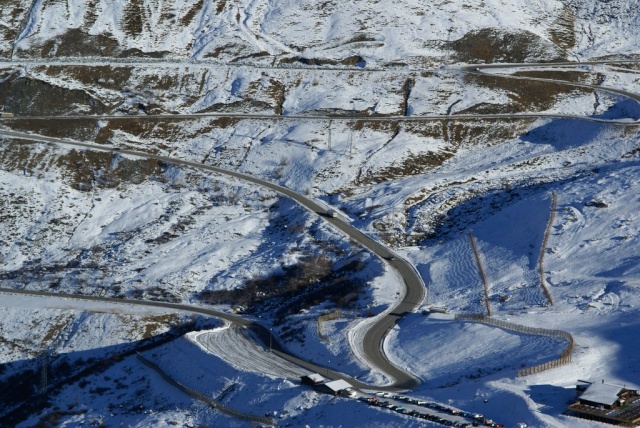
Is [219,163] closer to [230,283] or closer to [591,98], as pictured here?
[230,283]

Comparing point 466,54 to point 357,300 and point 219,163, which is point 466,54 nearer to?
point 219,163

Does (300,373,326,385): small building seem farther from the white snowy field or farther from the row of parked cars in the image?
the white snowy field

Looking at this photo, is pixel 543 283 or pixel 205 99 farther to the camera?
pixel 205 99

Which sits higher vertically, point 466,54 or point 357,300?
point 466,54

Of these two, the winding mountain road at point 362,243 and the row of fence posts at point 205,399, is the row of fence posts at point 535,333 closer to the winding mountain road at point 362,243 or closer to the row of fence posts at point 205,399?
the winding mountain road at point 362,243

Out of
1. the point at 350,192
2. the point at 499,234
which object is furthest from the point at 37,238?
the point at 499,234

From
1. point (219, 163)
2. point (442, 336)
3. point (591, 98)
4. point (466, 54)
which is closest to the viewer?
point (442, 336)

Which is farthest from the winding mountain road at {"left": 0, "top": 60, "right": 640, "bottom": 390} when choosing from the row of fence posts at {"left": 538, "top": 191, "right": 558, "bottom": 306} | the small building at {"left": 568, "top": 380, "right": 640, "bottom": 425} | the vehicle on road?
the small building at {"left": 568, "top": 380, "right": 640, "bottom": 425}

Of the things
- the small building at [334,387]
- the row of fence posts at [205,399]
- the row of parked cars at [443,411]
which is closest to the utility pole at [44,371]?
the row of fence posts at [205,399]

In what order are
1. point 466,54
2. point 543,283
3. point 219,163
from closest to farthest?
point 543,283
point 219,163
point 466,54
